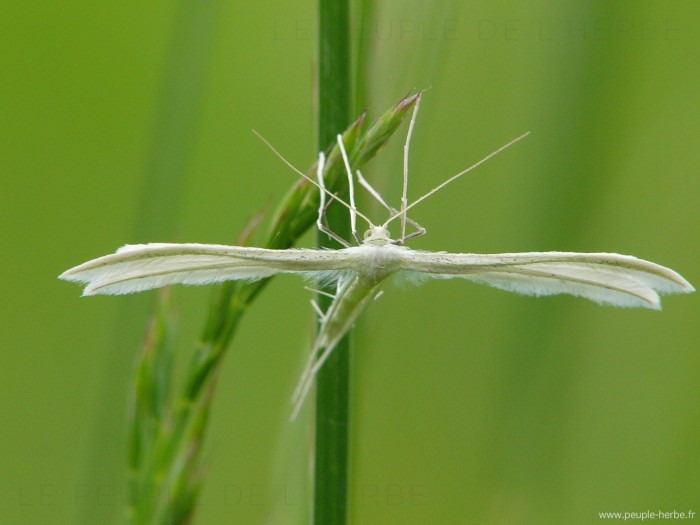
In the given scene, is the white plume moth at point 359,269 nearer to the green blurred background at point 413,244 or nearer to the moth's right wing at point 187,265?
the moth's right wing at point 187,265

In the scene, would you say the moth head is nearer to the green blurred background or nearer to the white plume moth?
the white plume moth

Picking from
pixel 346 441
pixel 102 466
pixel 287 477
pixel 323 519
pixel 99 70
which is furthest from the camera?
pixel 99 70

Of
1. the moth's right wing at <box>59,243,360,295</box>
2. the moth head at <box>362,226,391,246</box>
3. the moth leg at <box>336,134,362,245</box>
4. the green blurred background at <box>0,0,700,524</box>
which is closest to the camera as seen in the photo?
the moth's right wing at <box>59,243,360,295</box>

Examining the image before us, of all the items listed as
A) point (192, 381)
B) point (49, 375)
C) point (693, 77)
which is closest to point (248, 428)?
point (49, 375)

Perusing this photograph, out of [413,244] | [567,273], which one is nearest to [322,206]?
[567,273]

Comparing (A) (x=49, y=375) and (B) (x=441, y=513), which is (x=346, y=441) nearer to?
(B) (x=441, y=513)

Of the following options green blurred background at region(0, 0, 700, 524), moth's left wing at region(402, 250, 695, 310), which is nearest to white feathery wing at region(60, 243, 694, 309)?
moth's left wing at region(402, 250, 695, 310)
